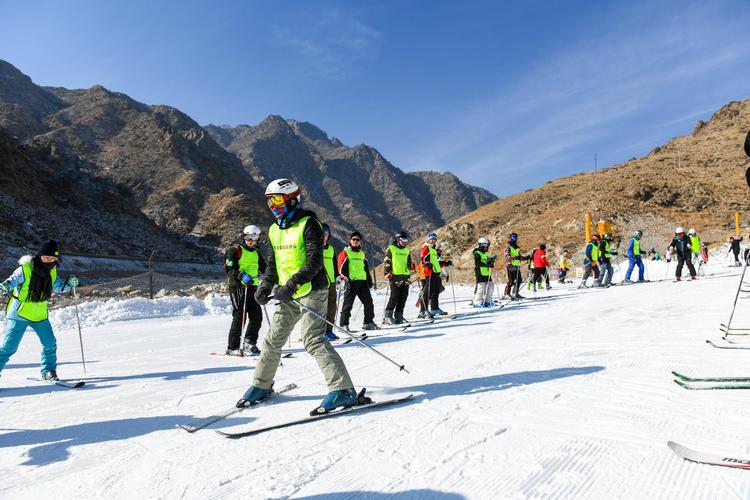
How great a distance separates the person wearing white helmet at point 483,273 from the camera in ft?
42.1

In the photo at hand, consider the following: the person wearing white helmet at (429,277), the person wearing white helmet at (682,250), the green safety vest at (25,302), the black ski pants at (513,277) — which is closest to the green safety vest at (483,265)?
the person wearing white helmet at (429,277)

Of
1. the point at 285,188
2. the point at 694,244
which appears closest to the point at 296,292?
the point at 285,188

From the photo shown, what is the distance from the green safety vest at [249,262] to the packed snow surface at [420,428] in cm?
143

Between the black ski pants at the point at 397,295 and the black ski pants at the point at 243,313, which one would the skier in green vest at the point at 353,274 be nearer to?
the black ski pants at the point at 397,295

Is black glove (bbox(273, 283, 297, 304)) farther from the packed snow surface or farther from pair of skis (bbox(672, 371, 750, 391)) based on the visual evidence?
pair of skis (bbox(672, 371, 750, 391))

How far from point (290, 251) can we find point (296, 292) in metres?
0.36

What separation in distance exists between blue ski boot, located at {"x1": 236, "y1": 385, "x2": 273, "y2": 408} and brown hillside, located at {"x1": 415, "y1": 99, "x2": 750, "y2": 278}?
34628 mm

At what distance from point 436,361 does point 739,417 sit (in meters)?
3.19

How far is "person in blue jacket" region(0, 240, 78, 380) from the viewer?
5.52 metres

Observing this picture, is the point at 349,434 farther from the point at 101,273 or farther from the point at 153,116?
the point at 153,116

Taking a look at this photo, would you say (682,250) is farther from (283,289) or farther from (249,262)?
(283,289)

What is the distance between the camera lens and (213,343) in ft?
29.3

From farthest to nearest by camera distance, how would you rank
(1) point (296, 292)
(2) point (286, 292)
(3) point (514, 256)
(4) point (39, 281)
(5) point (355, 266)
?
(3) point (514, 256) < (5) point (355, 266) < (4) point (39, 281) < (1) point (296, 292) < (2) point (286, 292)

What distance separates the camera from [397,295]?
10578 mm
